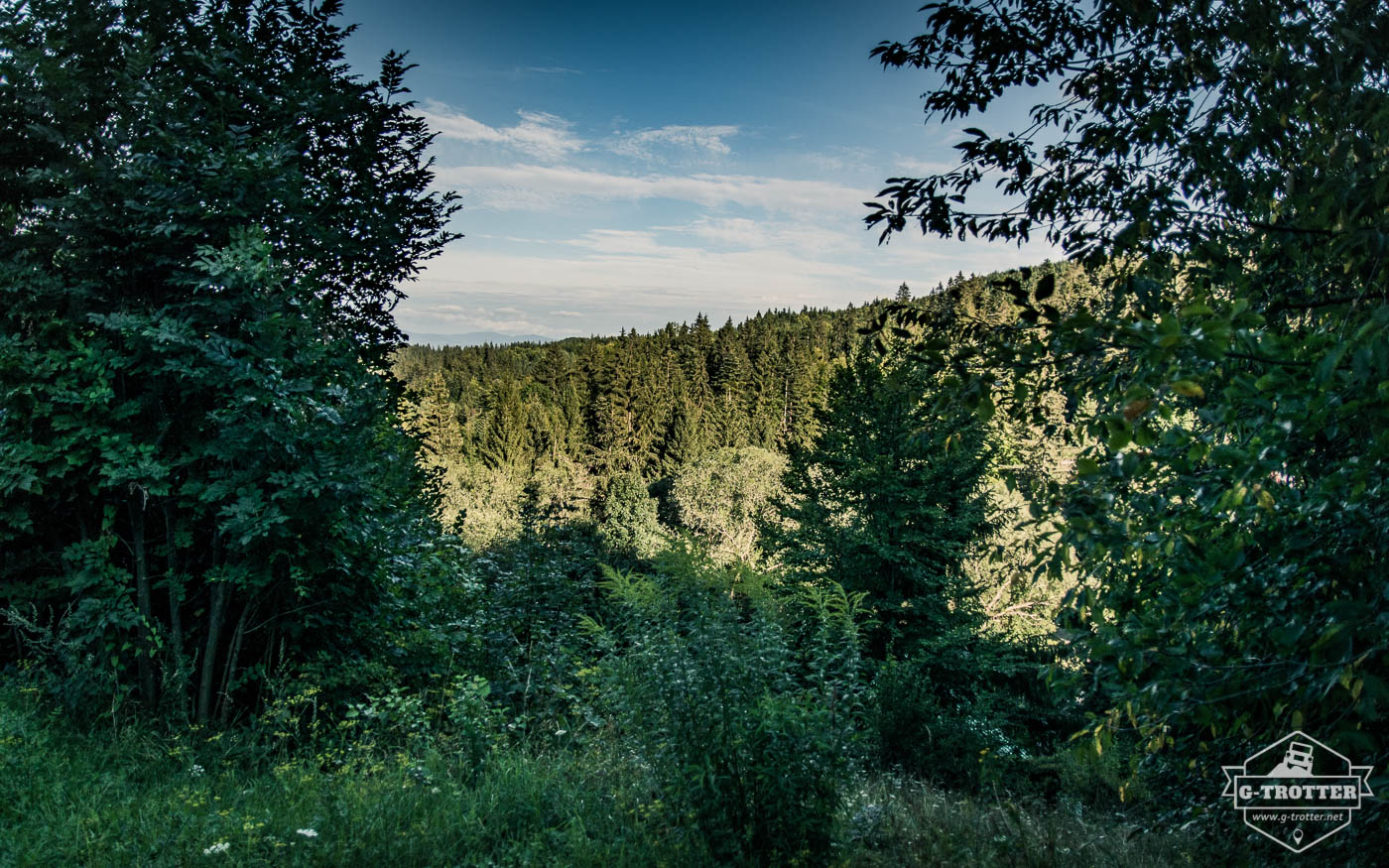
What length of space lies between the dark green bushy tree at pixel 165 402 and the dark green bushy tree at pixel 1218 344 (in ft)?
13.1

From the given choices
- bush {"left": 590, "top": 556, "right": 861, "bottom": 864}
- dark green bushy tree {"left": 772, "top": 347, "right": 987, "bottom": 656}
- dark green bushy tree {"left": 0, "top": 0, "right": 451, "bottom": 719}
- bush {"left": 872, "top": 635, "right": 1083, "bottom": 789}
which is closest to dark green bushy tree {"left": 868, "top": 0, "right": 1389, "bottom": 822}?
bush {"left": 590, "top": 556, "right": 861, "bottom": 864}

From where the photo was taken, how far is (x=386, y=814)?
3424 mm

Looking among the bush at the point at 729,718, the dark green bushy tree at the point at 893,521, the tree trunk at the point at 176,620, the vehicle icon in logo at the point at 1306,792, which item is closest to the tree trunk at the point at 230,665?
the tree trunk at the point at 176,620

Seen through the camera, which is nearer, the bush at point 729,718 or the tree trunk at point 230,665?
the bush at point 729,718

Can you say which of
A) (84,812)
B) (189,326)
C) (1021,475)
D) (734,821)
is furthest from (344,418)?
(1021,475)

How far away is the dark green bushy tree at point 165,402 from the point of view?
4609 millimetres

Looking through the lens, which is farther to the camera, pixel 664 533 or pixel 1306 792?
pixel 664 533

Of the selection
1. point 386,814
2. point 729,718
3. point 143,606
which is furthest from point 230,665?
point 729,718

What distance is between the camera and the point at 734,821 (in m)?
3.19

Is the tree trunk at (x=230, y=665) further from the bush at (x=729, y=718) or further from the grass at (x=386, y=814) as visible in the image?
the bush at (x=729, y=718)

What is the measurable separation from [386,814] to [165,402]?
3.34 m

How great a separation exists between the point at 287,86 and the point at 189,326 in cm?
317

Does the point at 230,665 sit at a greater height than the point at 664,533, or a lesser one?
lesser

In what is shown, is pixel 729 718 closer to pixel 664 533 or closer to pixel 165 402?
pixel 664 533
